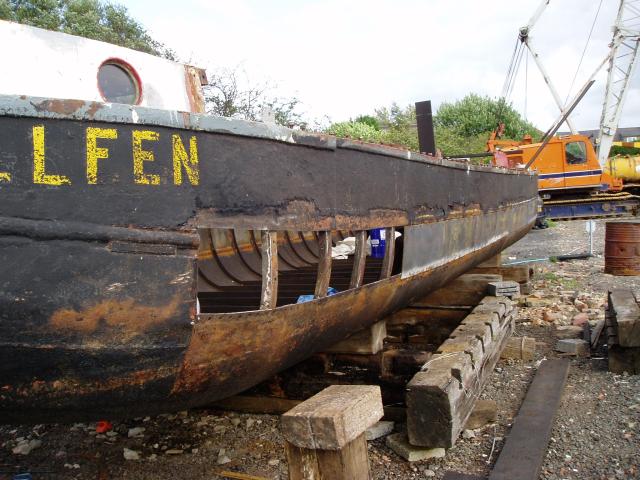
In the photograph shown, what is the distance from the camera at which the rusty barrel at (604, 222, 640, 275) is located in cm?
790

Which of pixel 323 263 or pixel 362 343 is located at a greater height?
pixel 323 263

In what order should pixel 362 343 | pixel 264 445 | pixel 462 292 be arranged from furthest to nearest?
pixel 462 292, pixel 362 343, pixel 264 445

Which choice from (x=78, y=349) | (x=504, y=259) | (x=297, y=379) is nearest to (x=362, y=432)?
(x=78, y=349)

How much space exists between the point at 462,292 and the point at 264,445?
2751 millimetres

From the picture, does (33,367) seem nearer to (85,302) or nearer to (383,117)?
(85,302)

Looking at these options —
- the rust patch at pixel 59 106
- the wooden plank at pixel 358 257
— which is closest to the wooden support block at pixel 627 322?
the wooden plank at pixel 358 257

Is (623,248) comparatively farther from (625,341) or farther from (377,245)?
(377,245)

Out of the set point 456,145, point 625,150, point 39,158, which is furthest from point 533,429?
point 625,150

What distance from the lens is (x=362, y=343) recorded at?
3.52 metres

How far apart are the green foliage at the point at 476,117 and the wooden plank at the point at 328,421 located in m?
35.2

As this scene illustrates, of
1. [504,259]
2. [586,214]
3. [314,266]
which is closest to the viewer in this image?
[314,266]

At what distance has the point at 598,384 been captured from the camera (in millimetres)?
4047

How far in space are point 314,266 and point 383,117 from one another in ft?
94.5

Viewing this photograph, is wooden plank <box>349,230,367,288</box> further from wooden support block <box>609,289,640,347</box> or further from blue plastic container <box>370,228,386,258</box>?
wooden support block <box>609,289,640,347</box>
